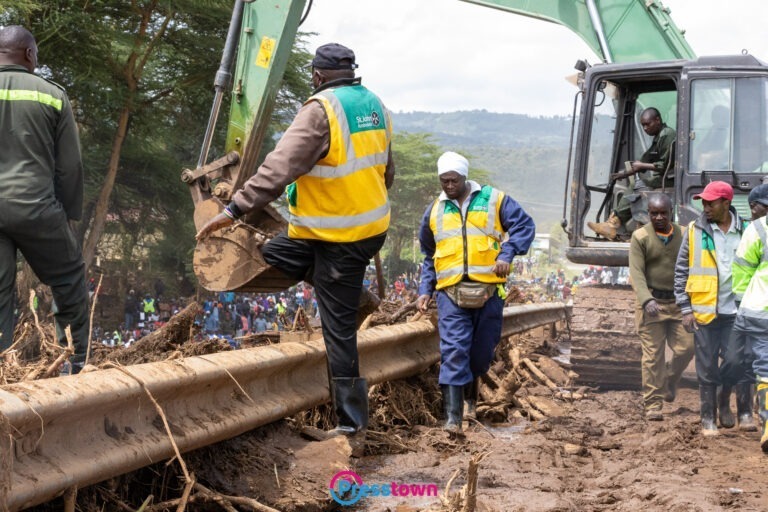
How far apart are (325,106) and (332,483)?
6.03ft

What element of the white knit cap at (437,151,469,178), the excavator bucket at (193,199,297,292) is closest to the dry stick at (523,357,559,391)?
the white knit cap at (437,151,469,178)

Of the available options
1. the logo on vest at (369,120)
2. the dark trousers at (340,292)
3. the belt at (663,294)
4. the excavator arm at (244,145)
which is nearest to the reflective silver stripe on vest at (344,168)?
the logo on vest at (369,120)

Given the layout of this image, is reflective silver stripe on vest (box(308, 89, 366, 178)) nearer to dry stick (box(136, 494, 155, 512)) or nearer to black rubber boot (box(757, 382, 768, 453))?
dry stick (box(136, 494, 155, 512))

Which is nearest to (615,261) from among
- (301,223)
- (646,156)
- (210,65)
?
(646,156)

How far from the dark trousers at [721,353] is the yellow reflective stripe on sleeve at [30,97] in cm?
489

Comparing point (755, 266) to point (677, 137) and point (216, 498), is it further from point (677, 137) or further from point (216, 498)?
point (216, 498)

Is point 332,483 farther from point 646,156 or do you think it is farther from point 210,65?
point 210,65

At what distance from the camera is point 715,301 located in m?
7.76

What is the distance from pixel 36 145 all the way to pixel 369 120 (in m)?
1.66

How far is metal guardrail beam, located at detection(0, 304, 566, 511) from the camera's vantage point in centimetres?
305

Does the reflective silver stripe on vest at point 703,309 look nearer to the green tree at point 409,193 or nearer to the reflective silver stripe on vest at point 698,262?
the reflective silver stripe on vest at point 698,262

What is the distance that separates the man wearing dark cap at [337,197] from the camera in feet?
16.9

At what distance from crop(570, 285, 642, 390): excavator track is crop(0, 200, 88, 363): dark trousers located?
237 inches

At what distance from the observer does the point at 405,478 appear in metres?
4.84
